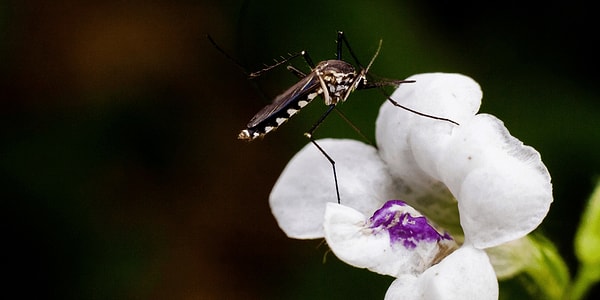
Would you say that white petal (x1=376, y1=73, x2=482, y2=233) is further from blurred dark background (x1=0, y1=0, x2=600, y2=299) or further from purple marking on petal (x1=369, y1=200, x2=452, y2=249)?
blurred dark background (x1=0, y1=0, x2=600, y2=299)

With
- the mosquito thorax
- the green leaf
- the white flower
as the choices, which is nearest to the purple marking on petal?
the white flower

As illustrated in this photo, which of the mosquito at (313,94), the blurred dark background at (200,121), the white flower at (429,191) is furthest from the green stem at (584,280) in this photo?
the blurred dark background at (200,121)

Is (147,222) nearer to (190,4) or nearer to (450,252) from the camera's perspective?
(190,4)

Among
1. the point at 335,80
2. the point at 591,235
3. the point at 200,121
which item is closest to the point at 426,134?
the point at 335,80

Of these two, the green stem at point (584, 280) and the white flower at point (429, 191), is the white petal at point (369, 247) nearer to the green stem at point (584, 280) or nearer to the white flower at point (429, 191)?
the white flower at point (429, 191)

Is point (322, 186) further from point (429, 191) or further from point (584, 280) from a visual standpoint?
point (584, 280)

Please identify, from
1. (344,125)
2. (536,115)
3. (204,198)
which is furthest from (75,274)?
(536,115)

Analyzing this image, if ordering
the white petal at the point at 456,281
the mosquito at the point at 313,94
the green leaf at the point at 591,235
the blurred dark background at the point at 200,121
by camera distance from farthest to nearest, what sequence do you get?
the blurred dark background at the point at 200,121
the green leaf at the point at 591,235
the mosquito at the point at 313,94
the white petal at the point at 456,281
